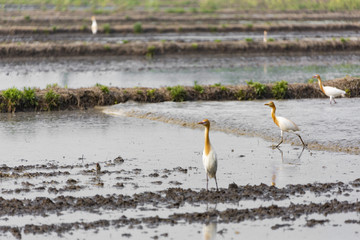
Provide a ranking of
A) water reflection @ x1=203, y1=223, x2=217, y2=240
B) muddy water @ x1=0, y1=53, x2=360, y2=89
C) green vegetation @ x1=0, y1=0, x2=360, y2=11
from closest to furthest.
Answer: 1. water reflection @ x1=203, y1=223, x2=217, y2=240
2. muddy water @ x1=0, y1=53, x2=360, y2=89
3. green vegetation @ x1=0, y1=0, x2=360, y2=11

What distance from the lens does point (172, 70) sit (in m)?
26.3

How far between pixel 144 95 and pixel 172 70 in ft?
25.6

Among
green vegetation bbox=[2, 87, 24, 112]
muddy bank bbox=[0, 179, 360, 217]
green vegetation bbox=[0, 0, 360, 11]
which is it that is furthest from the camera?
green vegetation bbox=[0, 0, 360, 11]

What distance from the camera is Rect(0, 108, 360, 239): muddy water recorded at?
8.27 m

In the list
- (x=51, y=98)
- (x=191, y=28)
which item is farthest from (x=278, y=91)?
(x=191, y=28)

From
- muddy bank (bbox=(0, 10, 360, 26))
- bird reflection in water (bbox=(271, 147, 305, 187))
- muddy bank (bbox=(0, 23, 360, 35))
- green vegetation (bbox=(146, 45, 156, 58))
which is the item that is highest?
muddy bank (bbox=(0, 10, 360, 26))

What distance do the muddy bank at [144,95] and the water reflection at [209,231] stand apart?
10.5 metres

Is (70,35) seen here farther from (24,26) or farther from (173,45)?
(173,45)

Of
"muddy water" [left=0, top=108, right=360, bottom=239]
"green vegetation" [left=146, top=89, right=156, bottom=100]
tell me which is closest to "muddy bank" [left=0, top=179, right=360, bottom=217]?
"muddy water" [left=0, top=108, right=360, bottom=239]

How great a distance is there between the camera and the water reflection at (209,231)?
793 cm

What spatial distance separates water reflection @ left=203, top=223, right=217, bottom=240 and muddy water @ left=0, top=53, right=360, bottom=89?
13.8 metres

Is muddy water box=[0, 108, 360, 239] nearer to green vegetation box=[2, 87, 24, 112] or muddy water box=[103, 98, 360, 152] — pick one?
muddy water box=[103, 98, 360, 152]

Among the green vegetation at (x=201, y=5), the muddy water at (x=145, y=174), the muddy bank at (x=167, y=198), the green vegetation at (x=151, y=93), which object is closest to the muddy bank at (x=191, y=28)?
the green vegetation at (x=201, y=5)

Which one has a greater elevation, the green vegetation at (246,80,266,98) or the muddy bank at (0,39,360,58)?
the muddy bank at (0,39,360,58)
